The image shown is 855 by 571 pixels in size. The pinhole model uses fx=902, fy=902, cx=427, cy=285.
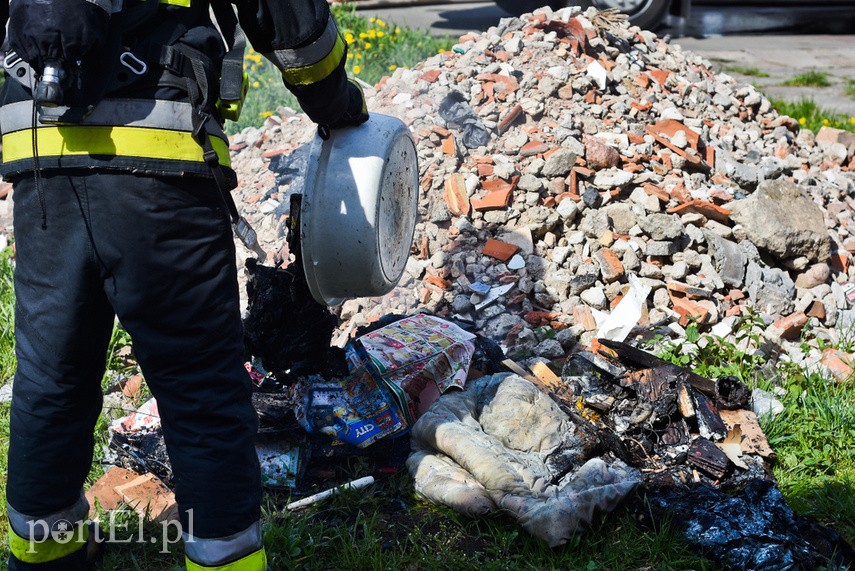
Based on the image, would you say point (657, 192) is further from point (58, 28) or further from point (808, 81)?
point (808, 81)

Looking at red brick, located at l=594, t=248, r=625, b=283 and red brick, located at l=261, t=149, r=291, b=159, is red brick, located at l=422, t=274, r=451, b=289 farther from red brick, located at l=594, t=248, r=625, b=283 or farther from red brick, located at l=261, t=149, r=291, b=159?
red brick, located at l=261, t=149, r=291, b=159

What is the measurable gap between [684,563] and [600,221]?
6.57ft

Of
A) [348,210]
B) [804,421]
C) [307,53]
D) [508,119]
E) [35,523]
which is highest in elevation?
[307,53]

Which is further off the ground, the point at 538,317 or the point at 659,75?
the point at 659,75

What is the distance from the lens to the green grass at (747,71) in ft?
28.5

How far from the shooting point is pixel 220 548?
2238 millimetres

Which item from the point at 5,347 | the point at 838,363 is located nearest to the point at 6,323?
the point at 5,347

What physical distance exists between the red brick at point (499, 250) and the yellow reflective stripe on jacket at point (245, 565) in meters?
2.23

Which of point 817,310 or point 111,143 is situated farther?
point 817,310

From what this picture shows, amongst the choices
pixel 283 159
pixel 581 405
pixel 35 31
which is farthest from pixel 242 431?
pixel 283 159

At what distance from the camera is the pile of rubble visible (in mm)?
4152

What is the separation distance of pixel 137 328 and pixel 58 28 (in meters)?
0.70

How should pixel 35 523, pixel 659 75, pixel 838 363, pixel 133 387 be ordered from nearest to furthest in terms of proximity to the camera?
pixel 35 523, pixel 133 387, pixel 838 363, pixel 659 75

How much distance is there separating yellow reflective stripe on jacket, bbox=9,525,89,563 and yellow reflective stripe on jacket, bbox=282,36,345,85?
1.34m
